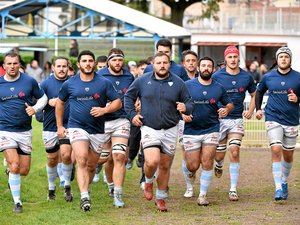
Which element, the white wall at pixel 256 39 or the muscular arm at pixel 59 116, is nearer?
the muscular arm at pixel 59 116

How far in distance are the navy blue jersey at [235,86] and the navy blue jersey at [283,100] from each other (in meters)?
0.54

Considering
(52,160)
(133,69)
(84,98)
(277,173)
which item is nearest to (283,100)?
(277,173)

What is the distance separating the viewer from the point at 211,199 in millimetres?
16328

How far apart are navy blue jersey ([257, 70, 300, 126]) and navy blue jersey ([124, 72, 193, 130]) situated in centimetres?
201

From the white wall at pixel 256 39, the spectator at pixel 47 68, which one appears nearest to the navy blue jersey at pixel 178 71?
the spectator at pixel 47 68

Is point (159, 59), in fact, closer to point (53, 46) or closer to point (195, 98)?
point (195, 98)

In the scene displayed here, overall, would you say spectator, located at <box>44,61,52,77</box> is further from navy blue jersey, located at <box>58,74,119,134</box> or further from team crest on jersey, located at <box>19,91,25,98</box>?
navy blue jersey, located at <box>58,74,119,134</box>

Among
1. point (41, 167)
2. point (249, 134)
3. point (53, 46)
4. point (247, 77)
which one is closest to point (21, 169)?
point (247, 77)

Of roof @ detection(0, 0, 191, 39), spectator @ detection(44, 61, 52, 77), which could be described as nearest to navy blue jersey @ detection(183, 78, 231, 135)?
roof @ detection(0, 0, 191, 39)

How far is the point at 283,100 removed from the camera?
630 inches

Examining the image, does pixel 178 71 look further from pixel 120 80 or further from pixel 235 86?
pixel 120 80

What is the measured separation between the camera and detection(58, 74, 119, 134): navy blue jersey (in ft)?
48.0

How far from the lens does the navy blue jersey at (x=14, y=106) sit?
48.6ft

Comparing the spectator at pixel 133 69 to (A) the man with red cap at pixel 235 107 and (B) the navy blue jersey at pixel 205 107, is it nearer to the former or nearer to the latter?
(A) the man with red cap at pixel 235 107
